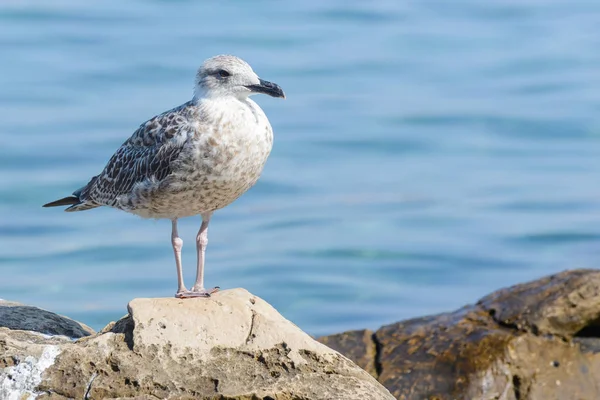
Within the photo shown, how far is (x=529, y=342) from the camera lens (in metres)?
9.47

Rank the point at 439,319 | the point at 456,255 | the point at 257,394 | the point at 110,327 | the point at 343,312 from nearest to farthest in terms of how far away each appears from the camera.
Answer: the point at 257,394 → the point at 110,327 → the point at 439,319 → the point at 343,312 → the point at 456,255

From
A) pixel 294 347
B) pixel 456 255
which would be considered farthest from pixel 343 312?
pixel 294 347

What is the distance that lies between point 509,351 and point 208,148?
10.1 ft

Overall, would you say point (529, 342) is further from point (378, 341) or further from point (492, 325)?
point (378, 341)

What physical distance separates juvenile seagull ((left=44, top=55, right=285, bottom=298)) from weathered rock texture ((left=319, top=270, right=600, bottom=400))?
2160 mm

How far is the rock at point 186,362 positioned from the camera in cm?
650

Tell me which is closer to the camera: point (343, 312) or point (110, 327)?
point (110, 327)

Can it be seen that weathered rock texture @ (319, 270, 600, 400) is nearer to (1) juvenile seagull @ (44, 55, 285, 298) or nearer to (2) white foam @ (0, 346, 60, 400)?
(1) juvenile seagull @ (44, 55, 285, 298)

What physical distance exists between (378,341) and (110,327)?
3334 millimetres

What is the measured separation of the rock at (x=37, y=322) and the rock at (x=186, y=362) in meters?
0.79

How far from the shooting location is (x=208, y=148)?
26.1 feet

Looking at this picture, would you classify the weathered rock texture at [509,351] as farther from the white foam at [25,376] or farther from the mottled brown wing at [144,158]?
the white foam at [25,376]

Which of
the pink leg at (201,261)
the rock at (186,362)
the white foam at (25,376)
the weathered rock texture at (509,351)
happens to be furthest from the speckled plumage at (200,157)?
the weathered rock texture at (509,351)

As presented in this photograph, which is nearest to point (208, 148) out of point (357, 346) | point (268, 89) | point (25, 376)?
point (268, 89)
